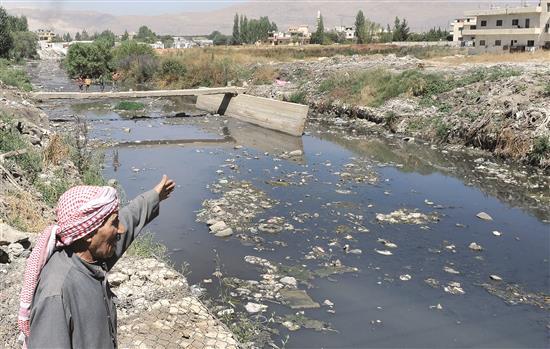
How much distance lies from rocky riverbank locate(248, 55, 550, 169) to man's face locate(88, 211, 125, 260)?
40.4ft

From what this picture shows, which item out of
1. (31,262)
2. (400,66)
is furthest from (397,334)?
(400,66)

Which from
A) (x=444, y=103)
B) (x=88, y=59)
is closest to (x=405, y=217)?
(x=444, y=103)

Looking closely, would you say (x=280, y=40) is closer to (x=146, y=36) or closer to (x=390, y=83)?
(x=146, y=36)

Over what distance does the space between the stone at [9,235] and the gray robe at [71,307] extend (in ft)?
11.7

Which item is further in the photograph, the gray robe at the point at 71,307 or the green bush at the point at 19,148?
the green bush at the point at 19,148

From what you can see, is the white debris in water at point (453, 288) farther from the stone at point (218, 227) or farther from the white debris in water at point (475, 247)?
the stone at point (218, 227)

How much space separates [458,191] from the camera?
10.7 m

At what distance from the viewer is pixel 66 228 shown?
183 centimetres

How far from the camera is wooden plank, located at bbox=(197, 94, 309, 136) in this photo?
16938 mm

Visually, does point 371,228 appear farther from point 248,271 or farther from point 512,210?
point 512,210

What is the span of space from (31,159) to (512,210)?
8.61 m

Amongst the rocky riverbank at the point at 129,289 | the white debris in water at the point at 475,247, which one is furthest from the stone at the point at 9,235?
the white debris in water at the point at 475,247

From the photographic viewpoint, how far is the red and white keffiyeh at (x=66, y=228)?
5.84 feet

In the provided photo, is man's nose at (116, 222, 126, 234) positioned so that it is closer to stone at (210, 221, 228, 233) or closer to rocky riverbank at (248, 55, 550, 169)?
stone at (210, 221, 228, 233)
